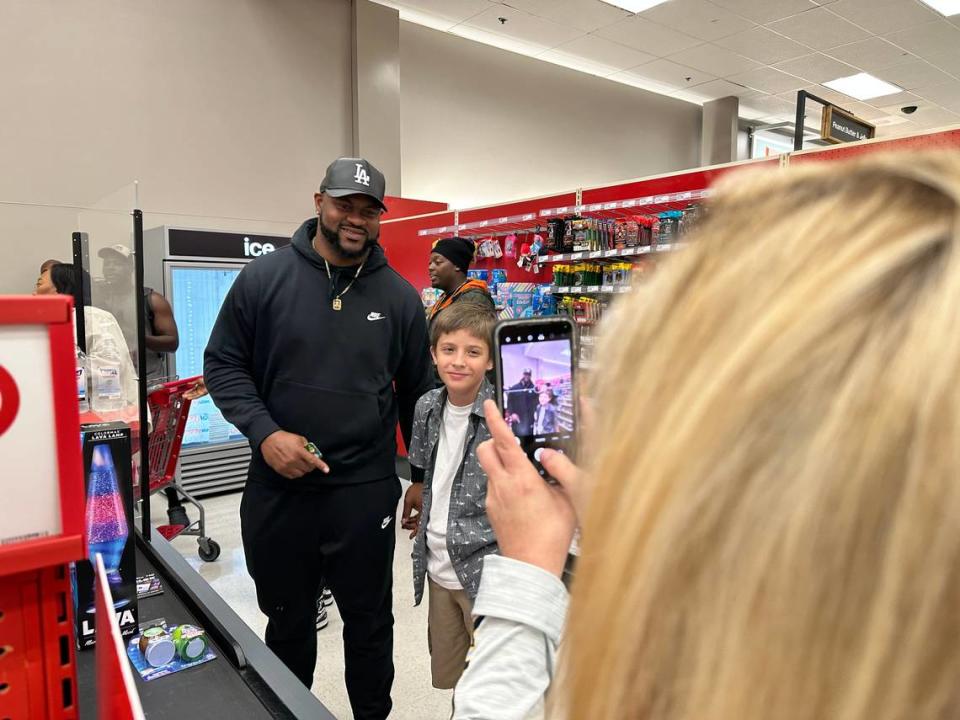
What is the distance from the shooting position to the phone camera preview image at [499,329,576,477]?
1077 mm

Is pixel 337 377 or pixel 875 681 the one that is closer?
pixel 875 681

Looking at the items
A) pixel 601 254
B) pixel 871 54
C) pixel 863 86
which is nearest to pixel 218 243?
pixel 601 254

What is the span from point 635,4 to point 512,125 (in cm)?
237

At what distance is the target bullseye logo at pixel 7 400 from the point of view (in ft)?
1.65

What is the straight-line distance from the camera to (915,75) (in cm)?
831

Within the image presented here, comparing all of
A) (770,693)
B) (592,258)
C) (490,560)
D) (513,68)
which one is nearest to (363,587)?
(490,560)

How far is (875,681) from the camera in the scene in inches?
11.4

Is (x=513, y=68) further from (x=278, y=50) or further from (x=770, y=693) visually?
(x=770, y=693)

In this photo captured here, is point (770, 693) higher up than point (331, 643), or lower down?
higher up

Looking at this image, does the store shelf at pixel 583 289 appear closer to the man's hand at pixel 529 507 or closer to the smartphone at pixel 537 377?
the smartphone at pixel 537 377

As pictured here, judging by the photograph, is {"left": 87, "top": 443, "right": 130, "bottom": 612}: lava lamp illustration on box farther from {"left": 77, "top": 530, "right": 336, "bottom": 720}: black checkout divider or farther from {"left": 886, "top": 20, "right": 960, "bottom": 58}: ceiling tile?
{"left": 886, "top": 20, "right": 960, "bottom": 58}: ceiling tile

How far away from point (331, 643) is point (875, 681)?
2.90m

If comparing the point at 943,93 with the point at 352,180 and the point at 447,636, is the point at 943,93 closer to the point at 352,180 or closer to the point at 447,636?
the point at 352,180

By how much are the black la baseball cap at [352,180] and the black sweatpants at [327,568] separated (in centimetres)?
93
